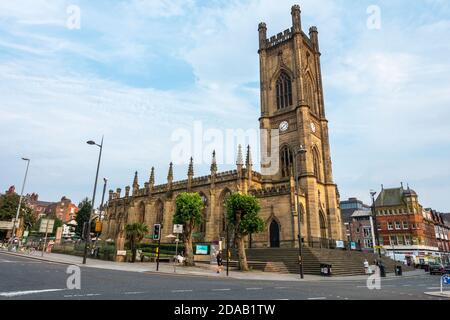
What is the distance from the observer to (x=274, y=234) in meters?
38.8

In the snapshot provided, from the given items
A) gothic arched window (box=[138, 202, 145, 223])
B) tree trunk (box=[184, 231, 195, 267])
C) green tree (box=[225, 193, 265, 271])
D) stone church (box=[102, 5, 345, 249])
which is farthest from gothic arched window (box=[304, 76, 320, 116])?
gothic arched window (box=[138, 202, 145, 223])

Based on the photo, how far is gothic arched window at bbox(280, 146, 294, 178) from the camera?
151ft

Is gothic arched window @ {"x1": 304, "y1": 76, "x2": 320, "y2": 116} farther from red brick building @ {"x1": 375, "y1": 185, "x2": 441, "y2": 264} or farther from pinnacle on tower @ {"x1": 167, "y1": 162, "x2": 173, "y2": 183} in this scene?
red brick building @ {"x1": 375, "y1": 185, "x2": 441, "y2": 264}

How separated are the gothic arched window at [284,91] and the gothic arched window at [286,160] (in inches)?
305

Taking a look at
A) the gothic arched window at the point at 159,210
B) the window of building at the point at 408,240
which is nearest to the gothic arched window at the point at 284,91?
the gothic arched window at the point at 159,210

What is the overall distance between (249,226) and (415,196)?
56.3 metres

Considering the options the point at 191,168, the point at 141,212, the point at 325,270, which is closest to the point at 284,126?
the point at 191,168

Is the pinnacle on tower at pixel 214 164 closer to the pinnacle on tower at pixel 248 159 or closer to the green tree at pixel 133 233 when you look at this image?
the pinnacle on tower at pixel 248 159

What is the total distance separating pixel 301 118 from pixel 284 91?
25.0 feet

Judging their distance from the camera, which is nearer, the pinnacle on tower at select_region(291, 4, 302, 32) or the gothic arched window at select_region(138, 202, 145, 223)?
the pinnacle on tower at select_region(291, 4, 302, 32)
